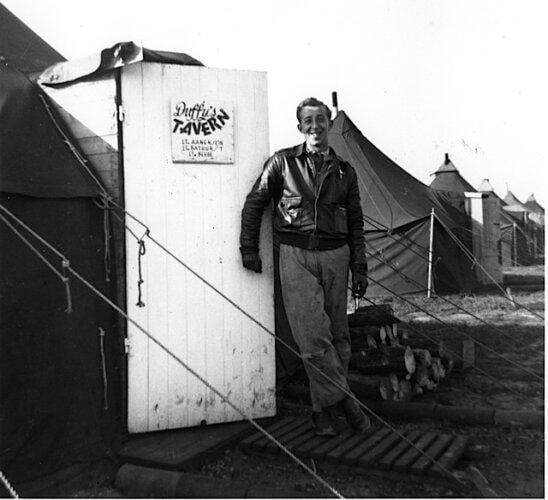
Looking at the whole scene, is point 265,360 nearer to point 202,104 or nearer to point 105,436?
point 105,436

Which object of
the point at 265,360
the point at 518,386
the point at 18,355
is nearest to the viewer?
the point at 18,355

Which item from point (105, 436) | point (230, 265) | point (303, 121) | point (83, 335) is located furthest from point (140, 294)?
point (303, 121)

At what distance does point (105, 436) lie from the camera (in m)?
3.50

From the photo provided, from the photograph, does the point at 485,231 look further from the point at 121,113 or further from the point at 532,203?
the point at 532,203

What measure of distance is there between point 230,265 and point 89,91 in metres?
1.53

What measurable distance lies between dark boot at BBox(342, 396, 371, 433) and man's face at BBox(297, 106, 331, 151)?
5.56 ft

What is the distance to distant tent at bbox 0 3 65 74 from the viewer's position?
175 inches

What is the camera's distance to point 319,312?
11.8ft

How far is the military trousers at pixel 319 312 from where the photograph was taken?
357 cm

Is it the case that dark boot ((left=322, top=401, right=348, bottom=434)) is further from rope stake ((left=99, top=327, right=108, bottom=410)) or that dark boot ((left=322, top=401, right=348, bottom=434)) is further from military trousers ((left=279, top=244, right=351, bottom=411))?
rope stake ((left=99, top=327, right=108, bottom=410))

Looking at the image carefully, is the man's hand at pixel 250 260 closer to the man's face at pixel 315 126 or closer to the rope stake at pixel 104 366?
the man's face at pixel 315 126

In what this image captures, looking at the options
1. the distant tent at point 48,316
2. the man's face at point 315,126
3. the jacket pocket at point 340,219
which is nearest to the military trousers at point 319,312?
the jacket pocket at point 340,219

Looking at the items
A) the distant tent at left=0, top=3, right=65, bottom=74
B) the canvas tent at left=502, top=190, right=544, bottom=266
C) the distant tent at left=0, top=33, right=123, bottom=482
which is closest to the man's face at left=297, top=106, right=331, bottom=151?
the distant tent at left=0, top=33, right=123, bottom=482

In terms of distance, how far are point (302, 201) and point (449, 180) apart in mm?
17314
